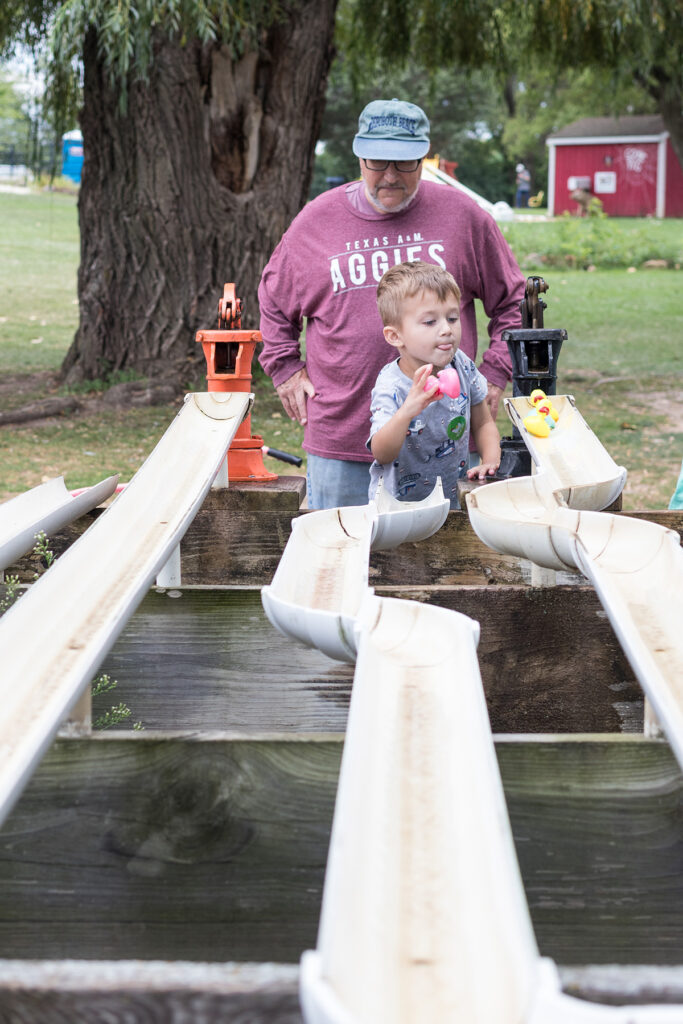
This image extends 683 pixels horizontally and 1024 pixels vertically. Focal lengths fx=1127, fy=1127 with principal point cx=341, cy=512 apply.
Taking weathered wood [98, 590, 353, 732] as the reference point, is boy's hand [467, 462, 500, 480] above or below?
above

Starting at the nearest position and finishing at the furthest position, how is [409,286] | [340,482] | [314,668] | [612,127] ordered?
1. [314,668]
2. [409,286]
3. [340,482]
4. [612,127]

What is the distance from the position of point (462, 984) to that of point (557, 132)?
5203cm

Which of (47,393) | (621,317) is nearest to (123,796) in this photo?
(47,393)

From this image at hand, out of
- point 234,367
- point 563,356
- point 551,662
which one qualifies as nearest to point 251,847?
point 551,662

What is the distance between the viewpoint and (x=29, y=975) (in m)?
1.10

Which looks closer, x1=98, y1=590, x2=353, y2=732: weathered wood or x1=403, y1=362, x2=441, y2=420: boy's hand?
x1=98, y1=590, x2=353, y2=732: weathered wood

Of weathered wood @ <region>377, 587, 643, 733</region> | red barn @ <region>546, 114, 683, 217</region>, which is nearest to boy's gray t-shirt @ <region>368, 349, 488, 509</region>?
weathered wood @ <region>377, 587, 643, 733</region>

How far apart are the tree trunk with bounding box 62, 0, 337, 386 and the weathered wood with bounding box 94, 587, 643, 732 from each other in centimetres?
691

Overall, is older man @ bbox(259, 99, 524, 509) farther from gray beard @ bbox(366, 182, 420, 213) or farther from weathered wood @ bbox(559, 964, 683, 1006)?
weathered wood @ bbox(559, 964, 683, 1006)

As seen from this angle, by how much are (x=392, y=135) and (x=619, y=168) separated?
46973 mm

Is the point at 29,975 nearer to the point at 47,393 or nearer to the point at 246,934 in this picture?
the point at 246,934

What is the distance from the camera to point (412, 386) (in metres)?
3.16

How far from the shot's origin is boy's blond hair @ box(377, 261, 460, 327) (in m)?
3.26

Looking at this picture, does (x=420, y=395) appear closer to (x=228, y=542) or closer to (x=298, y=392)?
(x=228, y=542)
